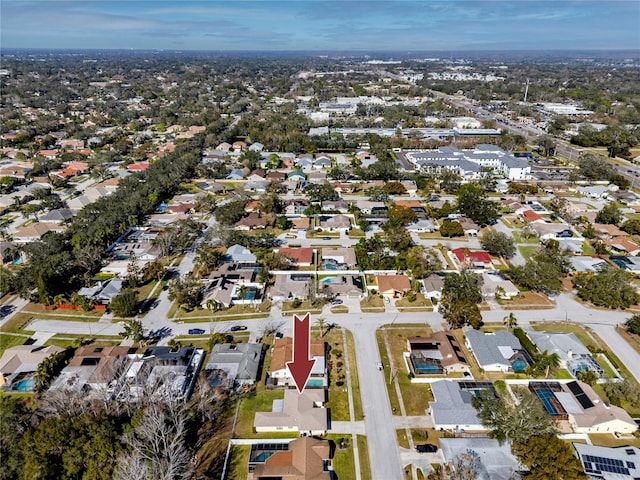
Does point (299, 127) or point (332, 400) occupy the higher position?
point (299, 127)

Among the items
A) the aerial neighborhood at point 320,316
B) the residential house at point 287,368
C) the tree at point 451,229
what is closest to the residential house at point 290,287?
the aerial neighborhood at point 320,316

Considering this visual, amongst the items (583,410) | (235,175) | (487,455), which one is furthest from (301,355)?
(235,175)

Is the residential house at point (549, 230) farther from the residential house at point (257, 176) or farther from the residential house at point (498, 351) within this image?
the residential house at point (257, 176)

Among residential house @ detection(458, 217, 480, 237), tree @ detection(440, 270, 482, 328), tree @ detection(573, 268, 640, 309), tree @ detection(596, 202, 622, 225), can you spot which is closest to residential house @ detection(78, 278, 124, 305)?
tree @ detection(440, 270, 482, 328)

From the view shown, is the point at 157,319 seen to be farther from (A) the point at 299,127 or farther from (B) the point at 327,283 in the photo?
(A) the point at 299,127

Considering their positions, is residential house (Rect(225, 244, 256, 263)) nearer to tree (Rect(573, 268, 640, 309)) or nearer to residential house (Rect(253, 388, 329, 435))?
residential house (Rect(253, 388, 329, 435))

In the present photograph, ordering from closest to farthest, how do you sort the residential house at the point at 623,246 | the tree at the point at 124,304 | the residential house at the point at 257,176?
the tree at the point at 124,304
the residential house at the point at 623,246
the residential house at the point at 257,176

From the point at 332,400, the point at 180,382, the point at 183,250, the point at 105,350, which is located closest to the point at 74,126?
the point at 183,250
